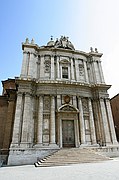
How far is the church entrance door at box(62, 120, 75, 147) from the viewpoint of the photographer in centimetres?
1392

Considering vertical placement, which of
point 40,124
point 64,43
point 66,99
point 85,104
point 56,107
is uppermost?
point 64,43

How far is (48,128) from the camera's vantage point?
13969 mm

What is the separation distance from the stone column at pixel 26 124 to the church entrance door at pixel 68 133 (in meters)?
3.47

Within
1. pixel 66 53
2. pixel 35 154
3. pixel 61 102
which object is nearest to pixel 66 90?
pixel 61 102

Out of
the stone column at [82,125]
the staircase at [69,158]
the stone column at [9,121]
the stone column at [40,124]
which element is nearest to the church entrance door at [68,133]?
the stone column at [82,125]

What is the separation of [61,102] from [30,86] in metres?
3.82

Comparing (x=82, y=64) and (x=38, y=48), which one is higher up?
(x=38, y=48)

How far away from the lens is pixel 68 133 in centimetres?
1438

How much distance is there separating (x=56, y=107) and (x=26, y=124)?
3632 millimetres

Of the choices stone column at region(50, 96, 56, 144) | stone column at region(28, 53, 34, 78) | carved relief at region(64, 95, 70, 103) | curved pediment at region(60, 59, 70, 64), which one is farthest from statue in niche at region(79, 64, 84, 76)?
stone column at region(28, 53, 34, 78)

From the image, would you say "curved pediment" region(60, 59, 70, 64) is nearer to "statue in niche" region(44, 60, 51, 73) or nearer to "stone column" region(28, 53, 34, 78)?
"statue in niche" region(44, 60, 51, 73)

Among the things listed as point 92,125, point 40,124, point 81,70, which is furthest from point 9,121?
point 81,70

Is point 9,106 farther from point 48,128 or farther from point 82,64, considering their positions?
point 82,64

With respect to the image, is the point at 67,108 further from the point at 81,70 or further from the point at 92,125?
the point at 81,70
